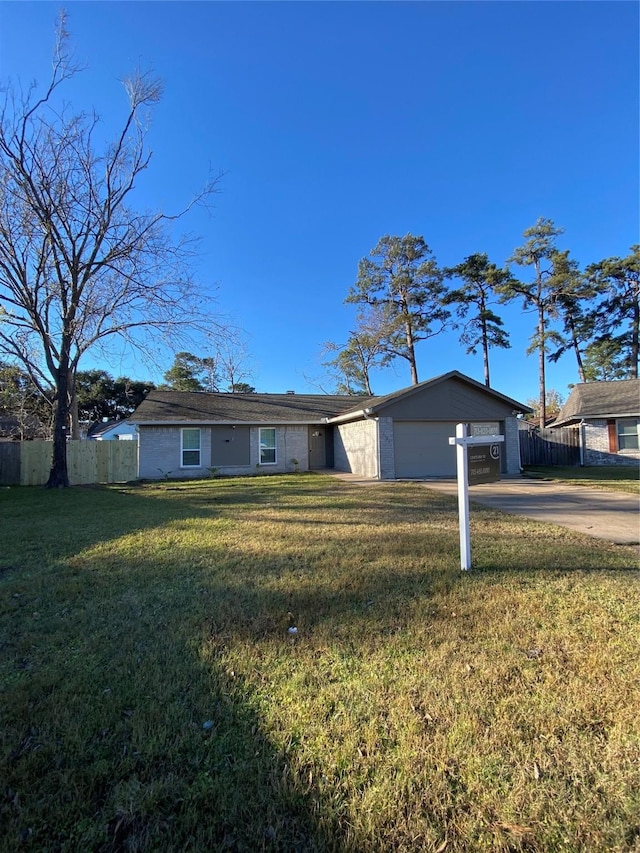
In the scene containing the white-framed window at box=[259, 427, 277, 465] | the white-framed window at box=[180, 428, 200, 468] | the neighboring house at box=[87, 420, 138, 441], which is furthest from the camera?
the neighboring house at box=[87, 420, 138, 441]

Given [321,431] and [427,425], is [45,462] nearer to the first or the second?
[321,431]

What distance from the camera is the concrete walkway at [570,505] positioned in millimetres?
6477

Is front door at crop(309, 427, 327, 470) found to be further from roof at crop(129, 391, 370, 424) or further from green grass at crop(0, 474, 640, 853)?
green grass at crop(0, 474, 640, 853)

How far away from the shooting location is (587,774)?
1784 millimetres

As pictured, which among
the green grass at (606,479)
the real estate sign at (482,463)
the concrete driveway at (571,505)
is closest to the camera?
the real estate sign at (482,463)

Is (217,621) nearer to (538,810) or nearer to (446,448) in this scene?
(538,810)

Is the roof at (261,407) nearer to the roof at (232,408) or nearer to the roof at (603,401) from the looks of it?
the roof at (232,408)

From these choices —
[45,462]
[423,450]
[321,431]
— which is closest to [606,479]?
[423,450]

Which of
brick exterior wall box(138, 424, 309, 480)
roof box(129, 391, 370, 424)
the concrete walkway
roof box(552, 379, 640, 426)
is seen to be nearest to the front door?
roof box(129, 391, 370, 424)

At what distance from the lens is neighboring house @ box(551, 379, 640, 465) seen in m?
18.9

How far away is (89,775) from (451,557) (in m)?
4.07

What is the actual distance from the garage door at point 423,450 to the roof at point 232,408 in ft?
9.95

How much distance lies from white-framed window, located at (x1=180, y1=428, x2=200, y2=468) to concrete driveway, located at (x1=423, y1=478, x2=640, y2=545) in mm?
9733

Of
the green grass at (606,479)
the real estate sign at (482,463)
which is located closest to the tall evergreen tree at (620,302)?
the green grass at (606,479)
